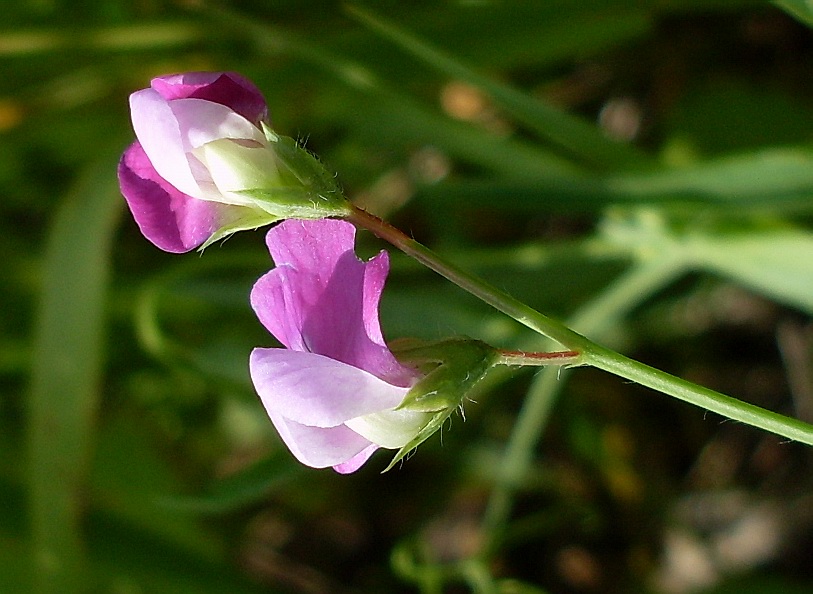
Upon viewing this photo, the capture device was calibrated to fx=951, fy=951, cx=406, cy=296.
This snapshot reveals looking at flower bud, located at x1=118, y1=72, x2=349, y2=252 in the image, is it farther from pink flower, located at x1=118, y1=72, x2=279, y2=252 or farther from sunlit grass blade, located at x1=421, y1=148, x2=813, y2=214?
sunlit grass blade, located at x1=421, y1=148, x2=813, y2=214

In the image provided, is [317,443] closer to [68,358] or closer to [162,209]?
[162,209]

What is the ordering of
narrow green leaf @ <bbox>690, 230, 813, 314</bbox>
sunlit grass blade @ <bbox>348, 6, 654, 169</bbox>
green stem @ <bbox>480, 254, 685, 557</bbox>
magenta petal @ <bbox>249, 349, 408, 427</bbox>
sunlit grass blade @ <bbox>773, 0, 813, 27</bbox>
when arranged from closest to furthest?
magenta petal @ <bbox>249, 349, 408, 427</bbox>
sunlit grass blade @ <bbox>773, 0, 813, 27</bbox>
sunlit grass blade @ <bbox>348, 6, 654, 169</bbox>
narrow green leaf @ <bbox>690, 230, 813, 314</bbox>
green stem @ <bbox>480, 254, 685, 557</bbox>

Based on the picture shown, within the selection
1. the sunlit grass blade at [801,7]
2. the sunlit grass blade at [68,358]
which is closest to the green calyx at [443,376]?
the sunlit grass blade at [801,7]

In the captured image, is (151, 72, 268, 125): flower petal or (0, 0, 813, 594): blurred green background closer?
(151, 72, 268, 125): flower petal

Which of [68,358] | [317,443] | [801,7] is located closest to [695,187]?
[801,7]

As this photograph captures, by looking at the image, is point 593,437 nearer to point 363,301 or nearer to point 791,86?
point 791,86

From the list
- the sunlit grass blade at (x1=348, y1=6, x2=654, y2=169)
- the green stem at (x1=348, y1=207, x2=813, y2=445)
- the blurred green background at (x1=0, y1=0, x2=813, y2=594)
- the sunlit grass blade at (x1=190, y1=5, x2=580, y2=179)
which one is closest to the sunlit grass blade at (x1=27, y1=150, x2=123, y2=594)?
the blurred green background at (x1=0, y1=0, x2=813, y2=594)

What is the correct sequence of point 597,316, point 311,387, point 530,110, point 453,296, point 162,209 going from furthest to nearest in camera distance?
point 453,296 → point 597,316 → point 530,110 → point 162,209 → point 311,387
